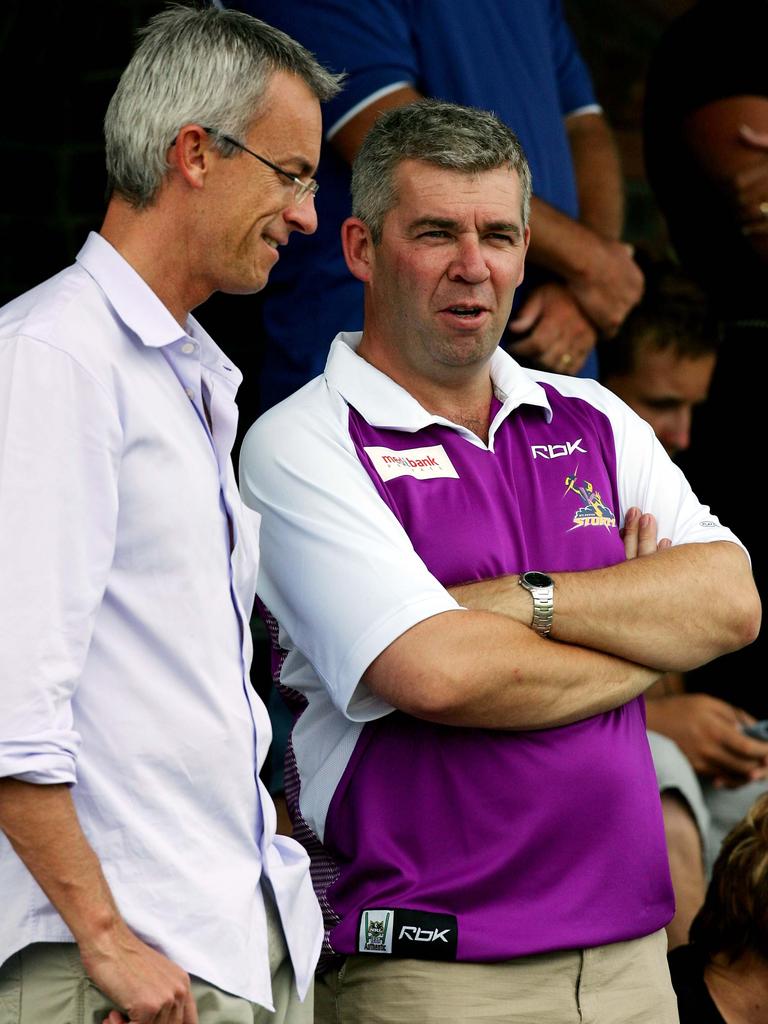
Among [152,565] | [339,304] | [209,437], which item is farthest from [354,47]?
[152,565]

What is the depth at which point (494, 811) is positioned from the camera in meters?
2.37

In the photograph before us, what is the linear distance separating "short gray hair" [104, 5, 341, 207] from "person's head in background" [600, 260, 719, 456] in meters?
2.41

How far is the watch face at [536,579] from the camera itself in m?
2.39

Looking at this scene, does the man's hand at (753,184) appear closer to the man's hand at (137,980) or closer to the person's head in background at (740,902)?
the person's head in background at (740,902)

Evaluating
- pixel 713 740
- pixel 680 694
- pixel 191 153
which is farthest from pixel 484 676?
pixel 680 694

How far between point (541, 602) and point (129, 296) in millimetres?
787

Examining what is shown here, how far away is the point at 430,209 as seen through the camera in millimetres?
2650

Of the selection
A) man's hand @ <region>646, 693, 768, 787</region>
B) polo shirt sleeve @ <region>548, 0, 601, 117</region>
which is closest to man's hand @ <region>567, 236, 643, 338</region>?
polo shirt sleeve @ <region>548, 0, 601, 117</region>

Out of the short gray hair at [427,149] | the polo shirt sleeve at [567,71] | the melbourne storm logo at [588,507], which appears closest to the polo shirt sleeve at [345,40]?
the short gray hair at [427,149]

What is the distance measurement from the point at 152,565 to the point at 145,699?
0.15 m

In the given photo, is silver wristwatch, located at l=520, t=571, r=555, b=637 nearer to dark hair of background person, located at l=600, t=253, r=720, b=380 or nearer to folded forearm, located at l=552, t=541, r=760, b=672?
folded forearm, located at l=552, t=541, r=760, b=672

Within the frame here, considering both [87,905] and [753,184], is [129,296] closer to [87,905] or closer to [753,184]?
[87,905]

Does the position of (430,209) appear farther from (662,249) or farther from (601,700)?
(662,249)

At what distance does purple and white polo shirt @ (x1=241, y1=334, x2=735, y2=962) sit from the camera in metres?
2.34
